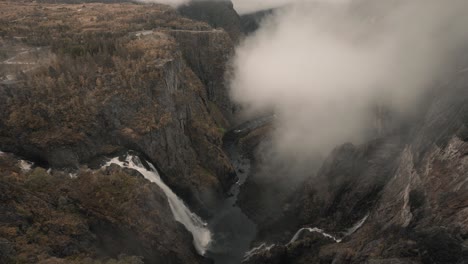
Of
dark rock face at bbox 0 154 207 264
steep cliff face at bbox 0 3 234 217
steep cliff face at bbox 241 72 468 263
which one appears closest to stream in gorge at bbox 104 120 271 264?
steep cliff face at bbox 0 3 234 217

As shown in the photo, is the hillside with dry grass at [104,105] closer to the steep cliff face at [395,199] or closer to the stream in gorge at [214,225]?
the stream in gorge at [214,225]

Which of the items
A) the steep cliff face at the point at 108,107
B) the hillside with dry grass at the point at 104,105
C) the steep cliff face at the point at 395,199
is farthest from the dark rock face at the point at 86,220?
the steep cliff face at the point at 395,199

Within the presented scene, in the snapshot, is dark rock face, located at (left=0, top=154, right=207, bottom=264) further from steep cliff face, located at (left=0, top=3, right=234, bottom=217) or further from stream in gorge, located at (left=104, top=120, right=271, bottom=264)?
steep cliff face, located at (left=0, top=3, right=234, bottom=217)

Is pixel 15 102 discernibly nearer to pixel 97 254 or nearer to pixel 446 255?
pixel 97 254

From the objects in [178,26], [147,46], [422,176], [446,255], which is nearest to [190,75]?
[147,46]

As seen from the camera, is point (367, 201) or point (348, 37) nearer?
point (367, 201)

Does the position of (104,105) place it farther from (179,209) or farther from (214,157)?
(214,157)
